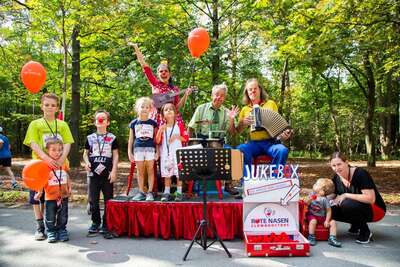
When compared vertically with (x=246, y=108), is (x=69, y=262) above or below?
below

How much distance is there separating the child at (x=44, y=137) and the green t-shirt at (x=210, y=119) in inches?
67.5

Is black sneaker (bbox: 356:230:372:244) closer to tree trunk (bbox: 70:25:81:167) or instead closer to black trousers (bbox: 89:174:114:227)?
black trousers (bbox: 89:174:114:227)

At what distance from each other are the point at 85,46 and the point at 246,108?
9.10 m

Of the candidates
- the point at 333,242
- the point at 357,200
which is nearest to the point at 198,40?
the point at 357,200

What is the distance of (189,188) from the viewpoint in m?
4.86

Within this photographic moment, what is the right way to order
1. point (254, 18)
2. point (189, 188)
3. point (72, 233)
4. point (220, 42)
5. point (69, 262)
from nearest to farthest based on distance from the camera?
point (69, 262)
point (72, 233)
point (189, 188)
point (220, 42)
point (254, 18)

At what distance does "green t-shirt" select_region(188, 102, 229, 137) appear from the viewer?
16.7 feet

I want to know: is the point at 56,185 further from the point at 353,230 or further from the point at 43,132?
the point at 353,230

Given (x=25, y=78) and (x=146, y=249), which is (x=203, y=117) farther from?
(x=25, y=78)

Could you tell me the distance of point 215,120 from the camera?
5.08 metres

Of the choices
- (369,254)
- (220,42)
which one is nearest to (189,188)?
(369,254)

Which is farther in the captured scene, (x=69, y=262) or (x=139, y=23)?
(x=139, y=23)

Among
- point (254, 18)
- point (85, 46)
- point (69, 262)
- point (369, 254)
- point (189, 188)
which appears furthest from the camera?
point (85, 46)

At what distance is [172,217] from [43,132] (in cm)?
175
